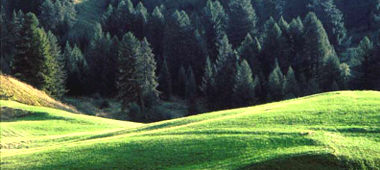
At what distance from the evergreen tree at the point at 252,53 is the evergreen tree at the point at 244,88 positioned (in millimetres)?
9195

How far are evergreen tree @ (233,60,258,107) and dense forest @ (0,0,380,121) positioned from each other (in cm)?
15

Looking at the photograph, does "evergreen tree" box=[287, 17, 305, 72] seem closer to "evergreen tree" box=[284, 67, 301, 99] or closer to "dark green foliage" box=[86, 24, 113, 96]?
"evergreen tree" box=[284, 67, 301, 99]

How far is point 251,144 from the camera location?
20.5 m

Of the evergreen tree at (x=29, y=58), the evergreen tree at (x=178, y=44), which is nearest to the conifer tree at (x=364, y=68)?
the evergreen tree at (x=178, y=44)

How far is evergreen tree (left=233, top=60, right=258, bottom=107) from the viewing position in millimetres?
76062

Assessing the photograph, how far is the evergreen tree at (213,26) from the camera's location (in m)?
104

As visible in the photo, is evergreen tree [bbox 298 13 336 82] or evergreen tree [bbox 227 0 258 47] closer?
evergreen tree [bbox 298 13 336 82]

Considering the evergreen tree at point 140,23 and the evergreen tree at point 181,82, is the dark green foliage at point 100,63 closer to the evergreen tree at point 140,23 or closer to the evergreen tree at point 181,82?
the evergreen tree at point 181,82

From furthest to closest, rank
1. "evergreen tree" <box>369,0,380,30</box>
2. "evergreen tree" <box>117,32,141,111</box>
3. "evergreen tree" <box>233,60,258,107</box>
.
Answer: "evergreen tree" <box>369,0,380,30</box> < "evergreen tree" <box>117,32,141,111</box> < "evergreen tree" <box>233,60,258,107</box>

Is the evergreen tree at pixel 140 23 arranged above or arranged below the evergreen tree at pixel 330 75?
above

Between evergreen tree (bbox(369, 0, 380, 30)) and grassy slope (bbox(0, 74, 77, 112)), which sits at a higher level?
evergreen tree (bbox(369, 0, 380, 30))

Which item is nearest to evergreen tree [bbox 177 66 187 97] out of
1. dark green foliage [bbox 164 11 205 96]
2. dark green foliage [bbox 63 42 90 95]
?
dark green foliage [bbox 164 11 205 96]

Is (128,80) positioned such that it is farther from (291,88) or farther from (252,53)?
(291,88)

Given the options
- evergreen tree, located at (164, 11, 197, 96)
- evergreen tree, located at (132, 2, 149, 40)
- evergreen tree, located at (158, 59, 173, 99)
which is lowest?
evergreen tree, located at (158, 59, 173, 99)
